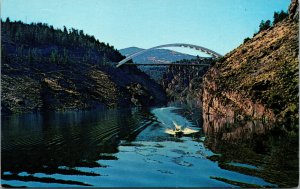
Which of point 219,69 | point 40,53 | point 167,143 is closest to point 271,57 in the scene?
point 219,69

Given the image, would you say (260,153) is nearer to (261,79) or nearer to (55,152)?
(55,152)

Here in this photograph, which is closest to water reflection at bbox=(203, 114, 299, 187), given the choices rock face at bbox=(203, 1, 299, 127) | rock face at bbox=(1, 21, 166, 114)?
rock face at bbox=(203, 1, 299, 127)

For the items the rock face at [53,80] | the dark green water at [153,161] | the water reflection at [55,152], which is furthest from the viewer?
the rock face at [53,80]

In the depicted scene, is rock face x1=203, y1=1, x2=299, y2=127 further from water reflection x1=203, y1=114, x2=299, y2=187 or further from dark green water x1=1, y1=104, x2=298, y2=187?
dark green water x1=1, y1=104, x2=298, y2=187

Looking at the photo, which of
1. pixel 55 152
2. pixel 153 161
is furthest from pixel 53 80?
pixel 153 161

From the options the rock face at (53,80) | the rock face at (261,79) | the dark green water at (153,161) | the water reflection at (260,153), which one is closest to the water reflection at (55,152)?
the dark green water at (153,161)

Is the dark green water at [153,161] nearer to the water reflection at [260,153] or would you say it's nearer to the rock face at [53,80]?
the water reflection at [260,153]
